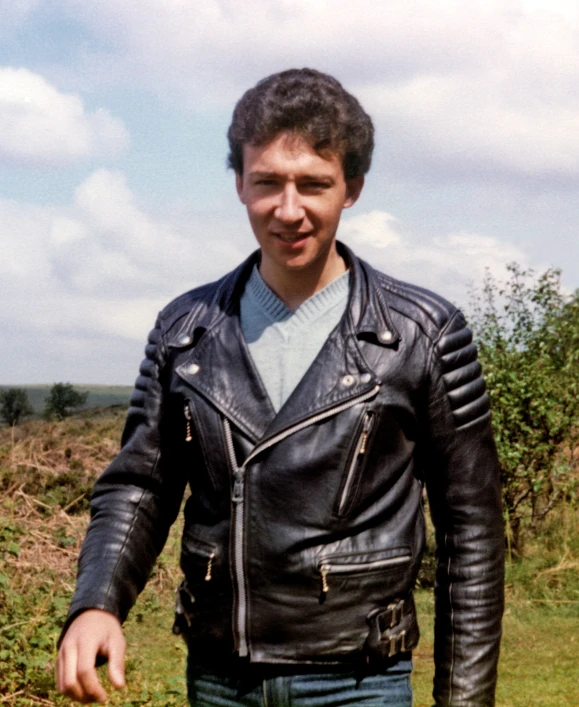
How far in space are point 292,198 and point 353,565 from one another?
0.94 metres

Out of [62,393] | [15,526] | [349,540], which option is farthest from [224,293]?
[62,393]

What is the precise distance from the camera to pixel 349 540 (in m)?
2.78

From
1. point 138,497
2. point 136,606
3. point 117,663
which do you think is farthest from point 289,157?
point 136,606

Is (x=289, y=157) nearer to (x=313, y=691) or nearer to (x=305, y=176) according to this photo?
(x=305, y=176)

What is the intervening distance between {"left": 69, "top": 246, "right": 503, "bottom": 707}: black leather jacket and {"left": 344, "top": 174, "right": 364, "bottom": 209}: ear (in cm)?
17

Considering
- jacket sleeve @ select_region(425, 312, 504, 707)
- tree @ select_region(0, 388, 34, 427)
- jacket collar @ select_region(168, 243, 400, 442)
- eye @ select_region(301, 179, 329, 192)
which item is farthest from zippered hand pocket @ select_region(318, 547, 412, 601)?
tree @ select_region(0, 388, 34, 427)

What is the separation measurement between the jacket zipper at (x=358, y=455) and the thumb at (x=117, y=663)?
62cm

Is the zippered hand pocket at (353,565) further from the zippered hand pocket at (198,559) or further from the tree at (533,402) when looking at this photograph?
the tree at (533,402)

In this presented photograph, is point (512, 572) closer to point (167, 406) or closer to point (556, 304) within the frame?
point (556, 304)

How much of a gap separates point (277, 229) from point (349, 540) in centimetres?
82

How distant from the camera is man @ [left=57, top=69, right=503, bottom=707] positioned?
2.76m

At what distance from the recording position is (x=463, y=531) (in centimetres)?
296

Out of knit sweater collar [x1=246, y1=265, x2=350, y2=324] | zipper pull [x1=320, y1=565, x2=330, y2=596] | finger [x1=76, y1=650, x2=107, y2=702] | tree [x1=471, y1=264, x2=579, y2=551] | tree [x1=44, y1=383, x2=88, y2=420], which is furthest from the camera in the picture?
tree [x1=44, y1=383, x2=88, y2=420]

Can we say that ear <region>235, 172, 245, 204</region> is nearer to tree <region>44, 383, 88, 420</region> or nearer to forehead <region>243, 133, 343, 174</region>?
forehead <region>243, 133, 343, 174</region>
